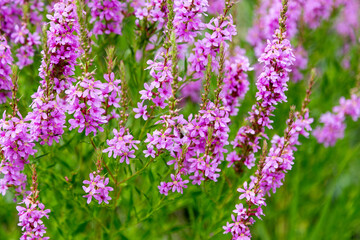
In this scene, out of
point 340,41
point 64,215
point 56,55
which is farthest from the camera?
point 340,41

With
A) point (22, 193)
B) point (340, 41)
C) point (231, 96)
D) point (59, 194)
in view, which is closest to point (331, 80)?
point (340, 41)

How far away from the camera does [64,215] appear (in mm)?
3201

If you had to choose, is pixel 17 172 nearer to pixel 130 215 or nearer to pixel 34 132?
pixel 34 132

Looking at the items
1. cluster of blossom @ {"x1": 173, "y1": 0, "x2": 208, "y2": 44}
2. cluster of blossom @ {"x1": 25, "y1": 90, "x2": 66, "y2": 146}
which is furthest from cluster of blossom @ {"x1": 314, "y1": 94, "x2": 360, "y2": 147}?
cluster of blossom @ {"x1": 25, "y1": 90, "x2": 66, "y2": 146}

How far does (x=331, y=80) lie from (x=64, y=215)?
3015 mm

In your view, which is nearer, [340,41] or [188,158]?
[188,158]

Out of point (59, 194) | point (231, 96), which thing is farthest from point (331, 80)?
point (59, 194)

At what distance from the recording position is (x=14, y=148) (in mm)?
2455

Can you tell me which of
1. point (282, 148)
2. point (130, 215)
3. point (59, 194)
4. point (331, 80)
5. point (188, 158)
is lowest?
point (282, 148)

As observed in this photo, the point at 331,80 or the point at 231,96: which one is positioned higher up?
the point at 331,80

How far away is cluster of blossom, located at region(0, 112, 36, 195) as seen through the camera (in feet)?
7.77

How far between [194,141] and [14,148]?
99cm

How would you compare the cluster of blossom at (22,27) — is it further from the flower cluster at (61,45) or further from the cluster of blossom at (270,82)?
the cluster of blossom at (270,82)

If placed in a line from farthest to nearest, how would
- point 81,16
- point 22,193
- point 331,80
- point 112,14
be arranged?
point 331,80, point 112,14, point 22,193, point 81,16
